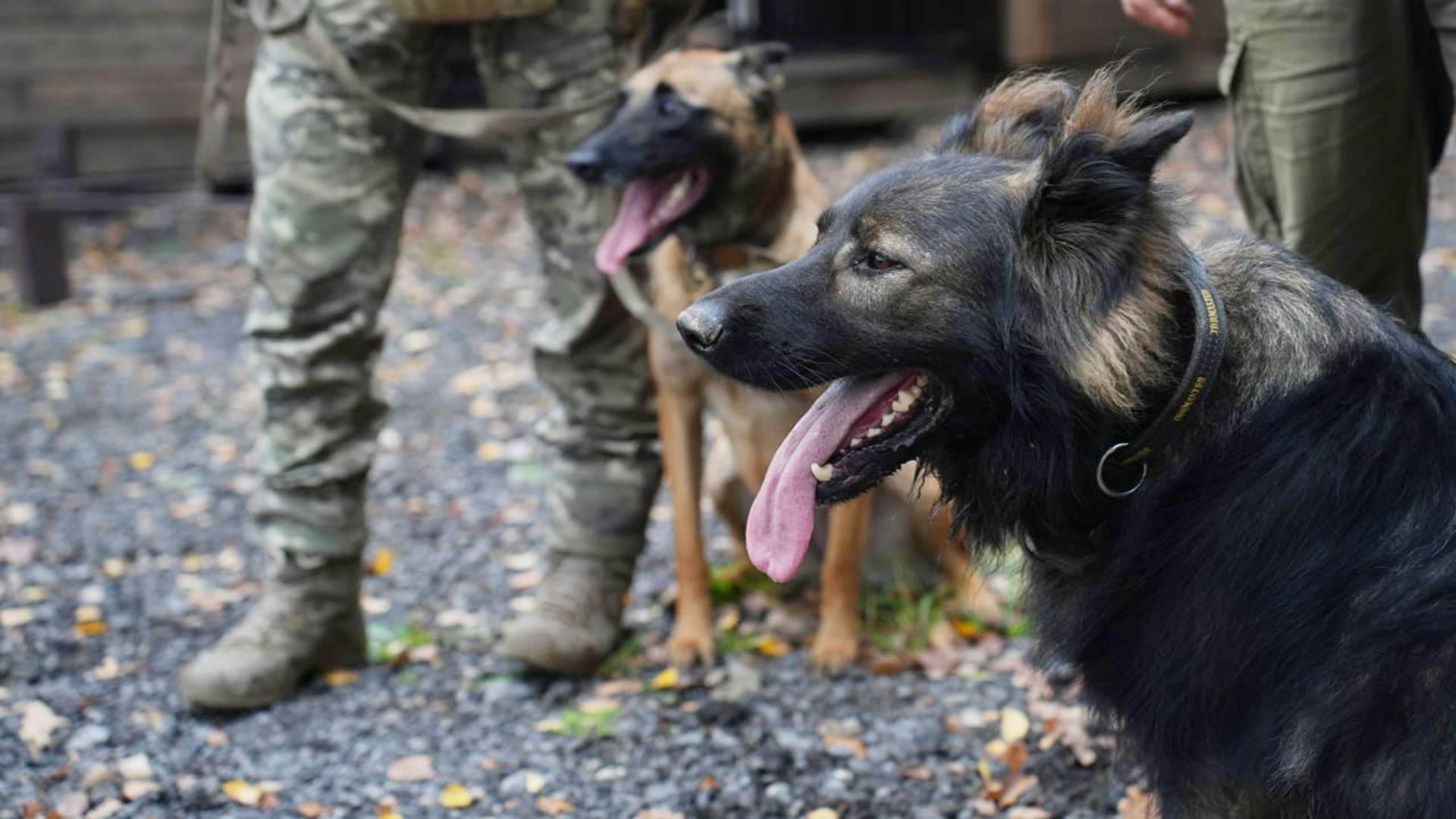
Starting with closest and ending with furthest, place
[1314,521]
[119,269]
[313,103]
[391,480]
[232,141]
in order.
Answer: [1314,521] < [313,103] < [391,480] < [119,269] < [232,141]

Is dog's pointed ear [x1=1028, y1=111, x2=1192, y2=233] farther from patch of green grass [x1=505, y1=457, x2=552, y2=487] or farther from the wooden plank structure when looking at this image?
the wooden plank structure

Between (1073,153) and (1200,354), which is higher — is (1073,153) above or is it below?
above

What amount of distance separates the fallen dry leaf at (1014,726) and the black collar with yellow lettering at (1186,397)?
48.8 inches

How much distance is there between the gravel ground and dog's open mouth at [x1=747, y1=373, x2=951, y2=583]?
22.9 inches

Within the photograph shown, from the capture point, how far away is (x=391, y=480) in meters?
5.60

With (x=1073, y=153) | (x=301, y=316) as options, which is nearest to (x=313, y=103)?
(x=301, y=316)

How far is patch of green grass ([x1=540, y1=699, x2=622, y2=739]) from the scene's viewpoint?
344cm

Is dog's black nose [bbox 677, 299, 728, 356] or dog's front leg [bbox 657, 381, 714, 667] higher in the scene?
dog's black nose [bbox 677, 299, 728, 356]

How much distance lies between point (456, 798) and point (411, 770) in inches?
7.9

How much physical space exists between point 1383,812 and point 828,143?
10502 millimetres

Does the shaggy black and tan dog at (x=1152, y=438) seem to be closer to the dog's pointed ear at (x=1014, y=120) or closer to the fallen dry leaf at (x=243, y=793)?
the dog's pointed ear at (x=1014, y=120)

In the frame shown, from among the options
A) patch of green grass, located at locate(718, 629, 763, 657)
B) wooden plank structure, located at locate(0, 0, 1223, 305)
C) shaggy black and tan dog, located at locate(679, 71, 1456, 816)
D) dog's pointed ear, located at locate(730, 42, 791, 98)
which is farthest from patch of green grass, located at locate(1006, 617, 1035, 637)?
wooden plank structure, located at locate(0, 0, 1223, 305)

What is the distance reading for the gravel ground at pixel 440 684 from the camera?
3119 mm

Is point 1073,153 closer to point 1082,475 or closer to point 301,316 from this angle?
point 1082,475
